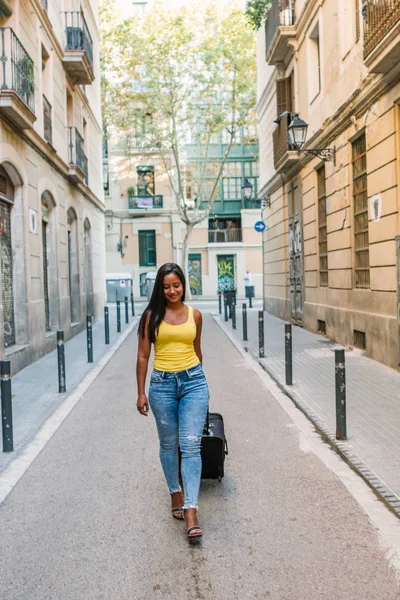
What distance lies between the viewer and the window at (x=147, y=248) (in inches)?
1770

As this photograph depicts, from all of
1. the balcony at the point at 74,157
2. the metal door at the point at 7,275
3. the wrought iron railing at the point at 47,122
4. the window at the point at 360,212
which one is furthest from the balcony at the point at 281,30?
the metal door at the point at 7,275

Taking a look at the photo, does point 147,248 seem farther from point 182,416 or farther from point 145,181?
point 182,416

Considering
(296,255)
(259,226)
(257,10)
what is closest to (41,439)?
(296,255)

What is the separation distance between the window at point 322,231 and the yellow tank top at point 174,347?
12.5m

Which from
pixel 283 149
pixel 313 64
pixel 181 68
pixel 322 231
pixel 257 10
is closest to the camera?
pixel 322 231

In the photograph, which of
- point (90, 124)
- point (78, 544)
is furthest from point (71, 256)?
point (78, 544)

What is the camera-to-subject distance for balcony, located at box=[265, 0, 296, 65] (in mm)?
18875

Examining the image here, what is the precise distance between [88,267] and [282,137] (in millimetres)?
8762

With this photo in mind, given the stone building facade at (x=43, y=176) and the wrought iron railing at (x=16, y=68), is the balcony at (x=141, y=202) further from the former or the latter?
the wrought iron railing at (x=16, y=68)

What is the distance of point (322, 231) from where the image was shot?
1691 centimetres

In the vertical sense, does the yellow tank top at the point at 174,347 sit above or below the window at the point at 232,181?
below

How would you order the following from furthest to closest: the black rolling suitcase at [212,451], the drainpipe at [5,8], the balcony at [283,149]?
the balcony at [283,149] → the drainpipe at [5,8] → the black rolling suitcase at [212,451]

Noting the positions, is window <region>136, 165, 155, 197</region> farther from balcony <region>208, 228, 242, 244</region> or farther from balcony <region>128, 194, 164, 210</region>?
balcony <region>208, 228, 242, 244</region>

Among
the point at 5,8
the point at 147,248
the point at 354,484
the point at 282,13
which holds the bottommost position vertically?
the point at 354,484
